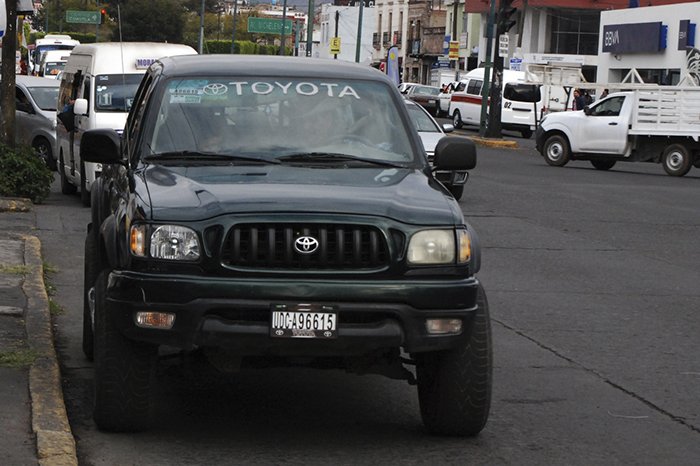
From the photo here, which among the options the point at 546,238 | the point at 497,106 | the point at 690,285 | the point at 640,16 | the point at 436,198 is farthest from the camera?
the point at 640,16

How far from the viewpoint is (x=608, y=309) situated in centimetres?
1143

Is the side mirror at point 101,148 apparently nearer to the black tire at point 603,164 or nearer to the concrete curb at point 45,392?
the concrete curb at point 45,392

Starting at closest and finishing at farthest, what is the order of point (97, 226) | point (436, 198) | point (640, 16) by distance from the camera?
point (436, 198)
point (97, 226)
point (640, 16)

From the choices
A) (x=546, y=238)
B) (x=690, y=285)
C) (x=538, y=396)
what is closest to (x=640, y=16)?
(x=546, y=238)

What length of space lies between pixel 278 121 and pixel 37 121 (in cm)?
1763

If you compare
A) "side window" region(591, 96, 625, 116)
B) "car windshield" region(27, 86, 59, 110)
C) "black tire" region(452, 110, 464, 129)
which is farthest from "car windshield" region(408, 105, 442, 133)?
"black tire" region(452, 110, 464, 129)

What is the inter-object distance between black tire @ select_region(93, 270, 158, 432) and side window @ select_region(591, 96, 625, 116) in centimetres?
2710

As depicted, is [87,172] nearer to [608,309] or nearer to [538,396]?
[608,309]

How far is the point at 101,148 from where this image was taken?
293 inches

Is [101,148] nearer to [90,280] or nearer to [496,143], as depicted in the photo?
A: [90,280]

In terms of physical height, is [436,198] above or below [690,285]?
above

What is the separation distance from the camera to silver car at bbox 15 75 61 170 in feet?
79.6

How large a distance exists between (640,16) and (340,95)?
167 feet

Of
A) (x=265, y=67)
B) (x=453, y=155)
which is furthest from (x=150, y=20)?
(x=453, y=155)
